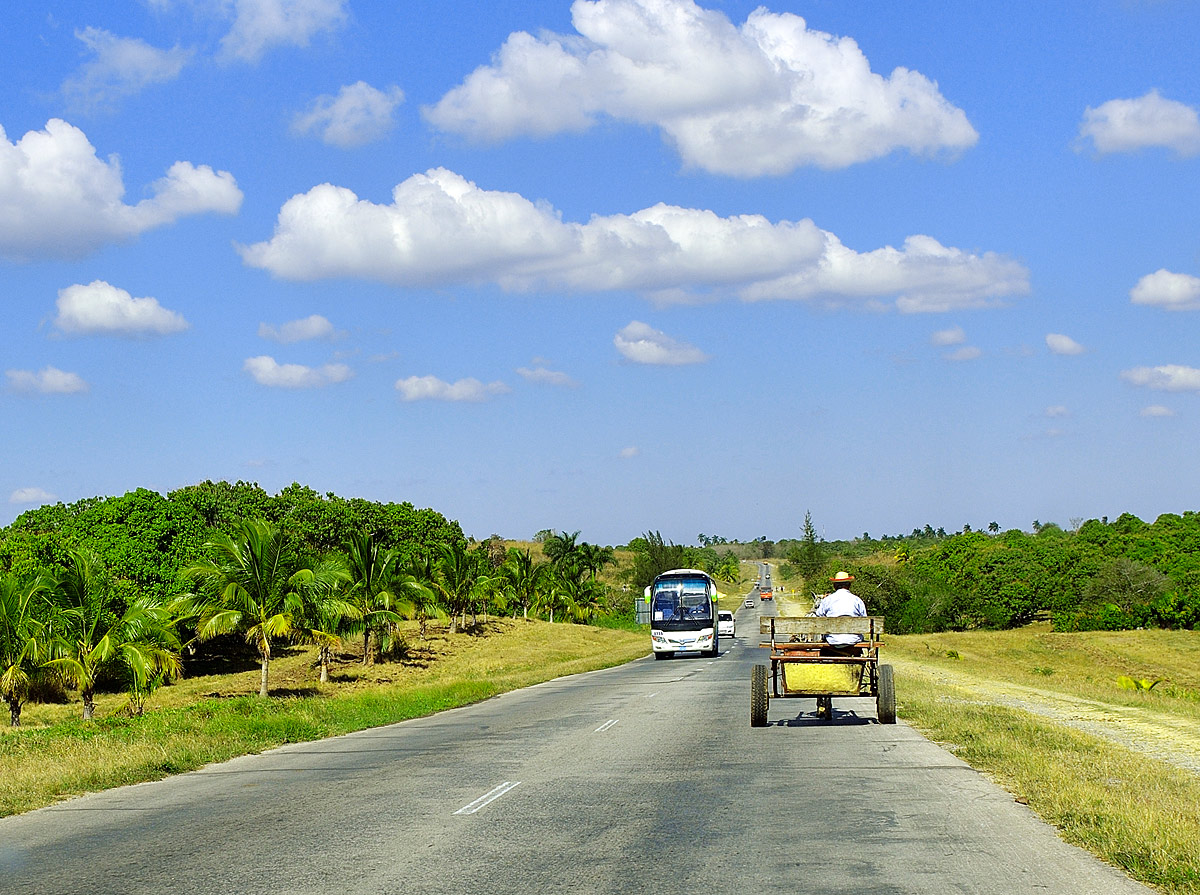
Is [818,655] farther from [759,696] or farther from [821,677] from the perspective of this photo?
Answer: [759,696]

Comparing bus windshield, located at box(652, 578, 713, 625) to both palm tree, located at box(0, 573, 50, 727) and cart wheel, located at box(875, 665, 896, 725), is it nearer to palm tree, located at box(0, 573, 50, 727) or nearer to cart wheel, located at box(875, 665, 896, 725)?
palm tree, located at box(0, 573, 50, 727)

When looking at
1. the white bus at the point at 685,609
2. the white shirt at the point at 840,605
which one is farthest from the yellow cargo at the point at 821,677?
the white bus at the point at 685,609

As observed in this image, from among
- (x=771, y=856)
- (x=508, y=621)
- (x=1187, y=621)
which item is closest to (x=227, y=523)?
(x=508, y=621)

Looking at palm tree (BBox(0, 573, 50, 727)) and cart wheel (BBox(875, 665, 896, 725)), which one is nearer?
cart wheel (BBox(875, 665, 896, 725))

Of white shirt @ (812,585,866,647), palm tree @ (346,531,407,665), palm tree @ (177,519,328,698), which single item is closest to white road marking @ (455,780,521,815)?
white shirt @ (812,585,866,647)

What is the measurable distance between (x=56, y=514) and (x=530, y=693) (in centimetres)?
2993

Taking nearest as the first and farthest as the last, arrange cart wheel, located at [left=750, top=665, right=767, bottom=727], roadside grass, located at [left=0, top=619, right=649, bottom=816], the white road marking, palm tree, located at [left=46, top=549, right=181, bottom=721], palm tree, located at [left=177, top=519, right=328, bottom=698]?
the white road marking, roadside grass, located at [left=0, top=619, right=649, bottom=816], cart wheel, located at [left=750, top=665, right=767, bottom=727], palm tree, located at [left=46, top=549, right=181, bottom=721], palm tree, located at [left=177, top=519, right=328, bottom=698]

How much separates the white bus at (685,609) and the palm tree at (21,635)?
25.5m

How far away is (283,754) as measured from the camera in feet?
57.0

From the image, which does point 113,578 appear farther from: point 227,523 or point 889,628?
point 889,628

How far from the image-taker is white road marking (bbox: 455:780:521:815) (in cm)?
1098

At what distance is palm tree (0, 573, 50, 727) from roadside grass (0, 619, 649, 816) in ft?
5.07

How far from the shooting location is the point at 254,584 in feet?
124

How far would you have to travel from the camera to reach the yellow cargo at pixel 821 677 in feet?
55.4
